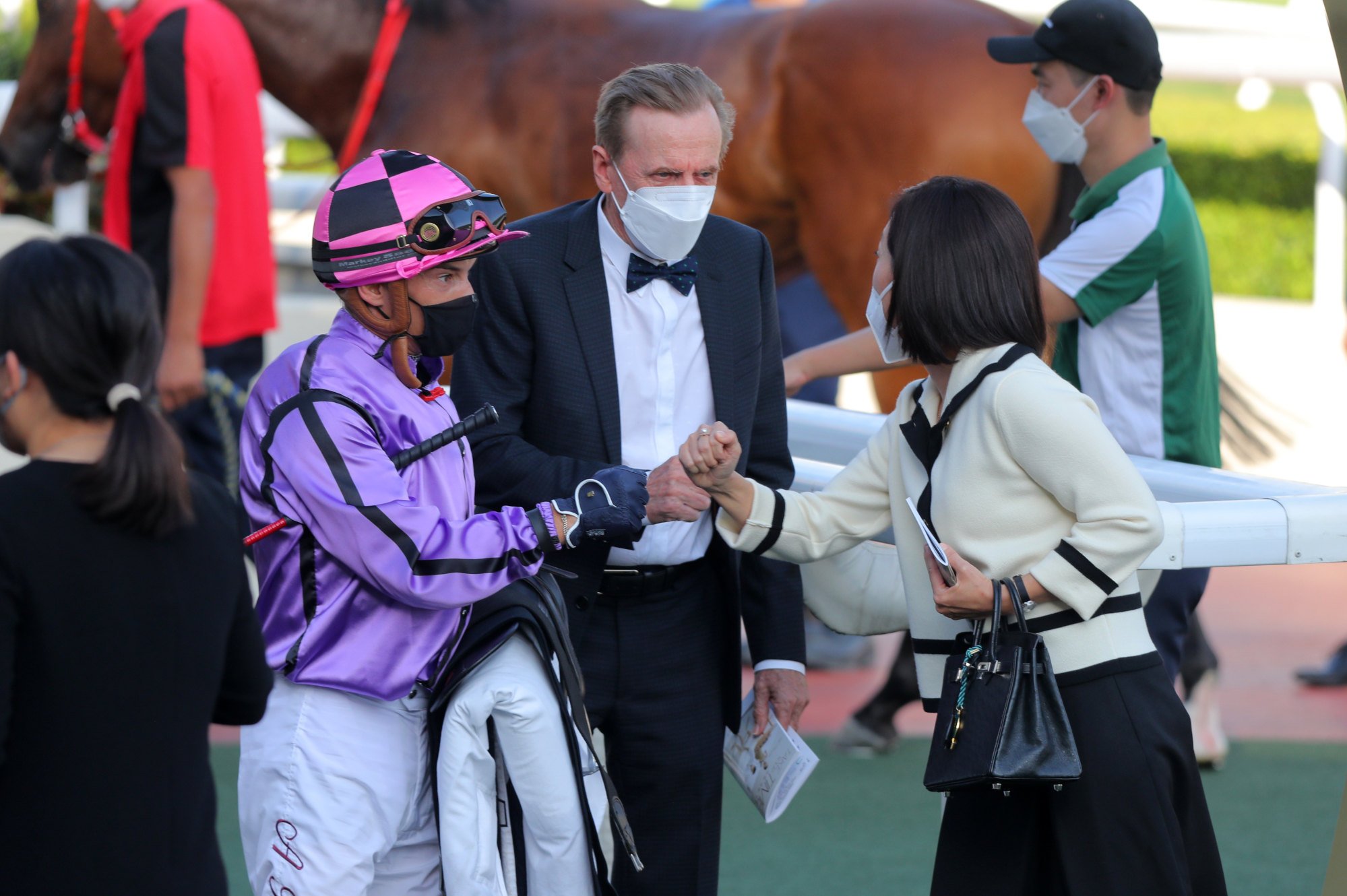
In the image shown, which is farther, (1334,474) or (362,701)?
(1334,474)

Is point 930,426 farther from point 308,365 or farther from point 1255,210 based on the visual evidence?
point 1255,210

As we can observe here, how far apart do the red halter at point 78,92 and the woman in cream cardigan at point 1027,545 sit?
153 inches

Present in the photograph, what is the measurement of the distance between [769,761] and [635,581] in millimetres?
390

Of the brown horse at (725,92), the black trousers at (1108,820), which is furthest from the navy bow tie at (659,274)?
the brown horse at (725,92)

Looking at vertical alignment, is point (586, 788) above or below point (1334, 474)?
above

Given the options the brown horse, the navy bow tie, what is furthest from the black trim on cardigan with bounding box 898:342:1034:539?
the brown horse

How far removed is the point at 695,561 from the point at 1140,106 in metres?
1.51

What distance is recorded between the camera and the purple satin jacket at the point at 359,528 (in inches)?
79.7

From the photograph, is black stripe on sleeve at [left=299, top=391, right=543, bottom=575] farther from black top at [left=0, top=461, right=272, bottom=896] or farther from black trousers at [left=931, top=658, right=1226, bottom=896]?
black trousers at [left=931, top=658, right=1226, bottom=896]

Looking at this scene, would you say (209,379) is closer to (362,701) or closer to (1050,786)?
(362,701)

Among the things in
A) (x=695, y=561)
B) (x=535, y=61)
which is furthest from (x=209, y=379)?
(x=695, y=561)

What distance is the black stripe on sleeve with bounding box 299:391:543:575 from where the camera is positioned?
2012 mm

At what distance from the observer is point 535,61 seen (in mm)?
5387

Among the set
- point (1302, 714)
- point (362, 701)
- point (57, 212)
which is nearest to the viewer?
point (362, 701)
